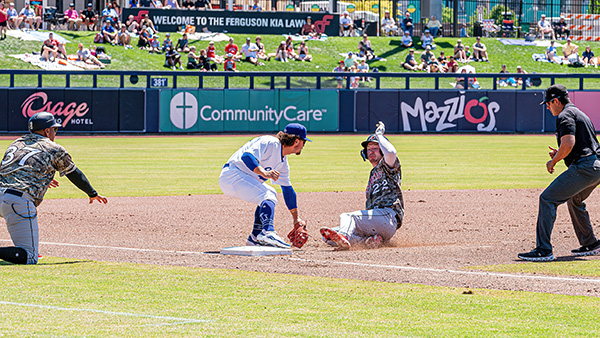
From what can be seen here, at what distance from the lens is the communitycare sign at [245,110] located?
29.8 metres

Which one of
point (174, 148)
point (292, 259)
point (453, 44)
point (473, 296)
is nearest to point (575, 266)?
point (473, 296)

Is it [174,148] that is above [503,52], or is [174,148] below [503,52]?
below

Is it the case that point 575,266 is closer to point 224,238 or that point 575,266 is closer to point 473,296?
point 473,296

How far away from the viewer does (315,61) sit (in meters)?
38.1

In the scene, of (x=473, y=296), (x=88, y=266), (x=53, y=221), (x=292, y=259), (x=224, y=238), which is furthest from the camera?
(x=53, y=221)

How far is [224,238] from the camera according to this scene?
31.8ft

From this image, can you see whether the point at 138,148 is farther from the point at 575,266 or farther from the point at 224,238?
the point at 575,266

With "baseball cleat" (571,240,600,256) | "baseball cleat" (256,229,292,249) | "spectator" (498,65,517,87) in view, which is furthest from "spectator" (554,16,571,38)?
"baseball cleat" (256,229,292,249)

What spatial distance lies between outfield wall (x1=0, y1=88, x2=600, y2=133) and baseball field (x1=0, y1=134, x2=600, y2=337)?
44.9 feet

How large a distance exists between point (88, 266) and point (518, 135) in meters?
27.1

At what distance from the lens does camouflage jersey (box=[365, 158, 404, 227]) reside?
8883 millimetres

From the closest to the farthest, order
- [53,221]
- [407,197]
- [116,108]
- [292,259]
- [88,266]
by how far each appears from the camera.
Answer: [88,266], [292,259], [53,221], [407,197], [116,108]

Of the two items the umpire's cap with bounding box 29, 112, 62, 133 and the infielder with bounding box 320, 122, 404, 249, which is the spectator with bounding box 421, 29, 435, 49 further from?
the umpire's cap with bounding box 29, 112, 62, 133

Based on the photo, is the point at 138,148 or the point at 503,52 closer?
the point at 138,148
